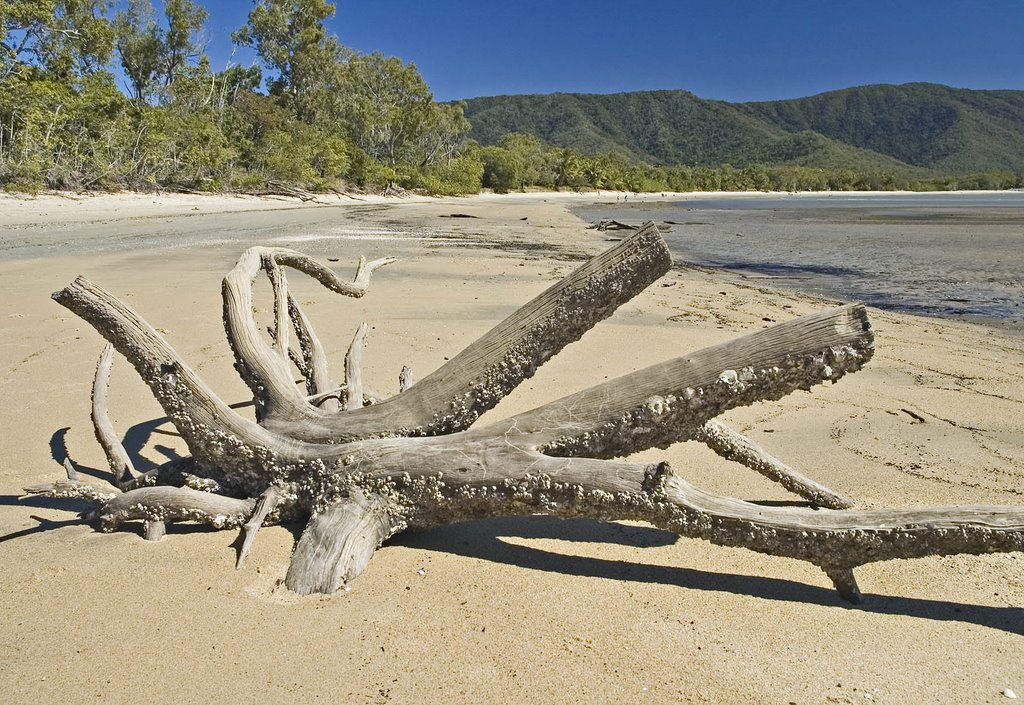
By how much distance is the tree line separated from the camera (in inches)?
1046

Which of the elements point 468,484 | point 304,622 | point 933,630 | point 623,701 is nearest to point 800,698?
point 623,701

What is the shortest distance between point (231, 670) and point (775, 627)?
1687 mm

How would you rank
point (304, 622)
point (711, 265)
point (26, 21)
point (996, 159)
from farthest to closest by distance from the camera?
point (996, 159)
point (26, 21)
point (711, 265)
point (304, 622)

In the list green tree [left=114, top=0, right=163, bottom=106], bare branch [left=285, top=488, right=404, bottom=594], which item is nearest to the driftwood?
bare branch [left=285, top=488, right=404, bottom=594]

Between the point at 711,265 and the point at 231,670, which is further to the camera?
the point at 711,265

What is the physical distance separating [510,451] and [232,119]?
5107 cm

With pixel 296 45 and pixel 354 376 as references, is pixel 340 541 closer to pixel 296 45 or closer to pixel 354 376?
pixel 354 376

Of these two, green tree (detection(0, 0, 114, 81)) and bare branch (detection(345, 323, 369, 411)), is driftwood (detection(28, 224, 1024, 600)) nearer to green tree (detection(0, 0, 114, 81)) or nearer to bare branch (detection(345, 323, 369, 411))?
bare branch (detection(345, 323, 369, 411))

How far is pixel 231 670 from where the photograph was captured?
1845mm

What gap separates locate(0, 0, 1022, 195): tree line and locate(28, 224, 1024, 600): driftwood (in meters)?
25.8

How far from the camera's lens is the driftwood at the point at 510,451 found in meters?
2.04

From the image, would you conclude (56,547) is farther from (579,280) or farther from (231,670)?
(579,280)

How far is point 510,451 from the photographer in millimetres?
2338

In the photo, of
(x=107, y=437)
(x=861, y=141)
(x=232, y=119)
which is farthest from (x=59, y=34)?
(x=861, y=141)
